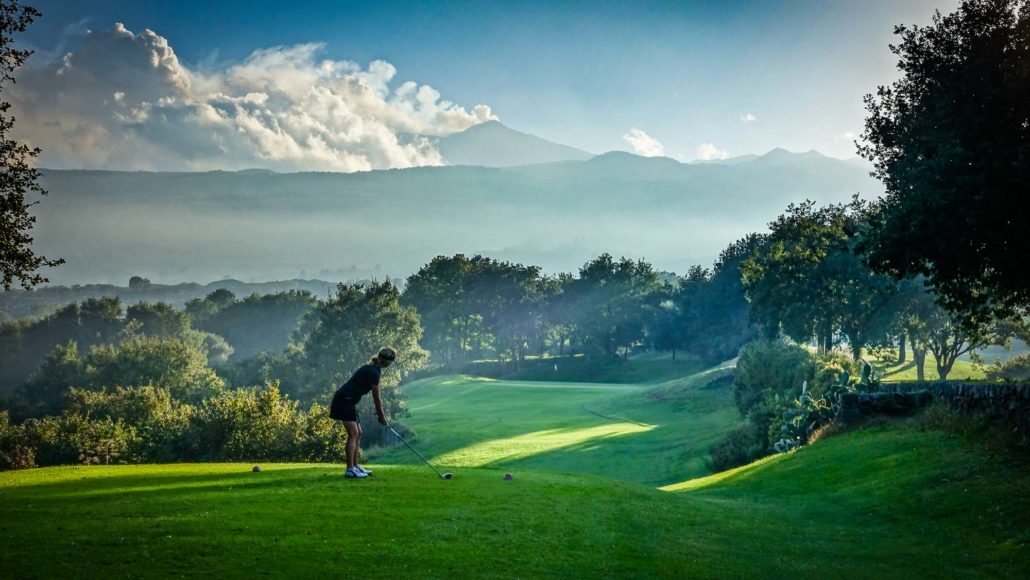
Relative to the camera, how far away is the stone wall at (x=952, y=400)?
19.8 m

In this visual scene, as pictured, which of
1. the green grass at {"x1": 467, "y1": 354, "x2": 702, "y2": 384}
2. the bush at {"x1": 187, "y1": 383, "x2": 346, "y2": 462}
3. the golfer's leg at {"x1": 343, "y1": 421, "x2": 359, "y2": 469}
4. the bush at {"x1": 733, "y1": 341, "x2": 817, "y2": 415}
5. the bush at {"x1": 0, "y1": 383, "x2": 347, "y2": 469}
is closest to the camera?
the golfer's leg at {"x1": 343, "y1": 421, "x2": 359, "y2": 469}

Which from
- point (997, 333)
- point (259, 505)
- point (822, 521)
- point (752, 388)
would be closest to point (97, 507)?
point (259, 505)

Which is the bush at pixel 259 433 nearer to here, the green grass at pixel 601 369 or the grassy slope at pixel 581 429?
the grassy slope at pixel 581 429

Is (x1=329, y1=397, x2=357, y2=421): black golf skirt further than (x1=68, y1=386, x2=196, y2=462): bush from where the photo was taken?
No

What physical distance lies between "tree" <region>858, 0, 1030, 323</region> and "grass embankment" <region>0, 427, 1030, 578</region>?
5600mm

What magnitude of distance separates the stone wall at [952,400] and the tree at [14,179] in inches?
1152

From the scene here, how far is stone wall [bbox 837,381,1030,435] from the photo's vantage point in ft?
64.8

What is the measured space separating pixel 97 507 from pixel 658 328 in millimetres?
124899

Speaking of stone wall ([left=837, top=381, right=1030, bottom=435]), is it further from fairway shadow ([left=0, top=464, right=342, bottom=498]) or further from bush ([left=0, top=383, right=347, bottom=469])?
bush ([left=0, top=383, right=347, bottom=469])

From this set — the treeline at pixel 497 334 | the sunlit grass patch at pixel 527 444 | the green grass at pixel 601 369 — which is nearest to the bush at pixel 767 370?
the treeline at pixel 497 334

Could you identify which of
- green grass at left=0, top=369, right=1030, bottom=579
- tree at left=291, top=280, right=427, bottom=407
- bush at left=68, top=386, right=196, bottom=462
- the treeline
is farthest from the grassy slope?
green grass at left=0, top=369, right=1030, bottom=579

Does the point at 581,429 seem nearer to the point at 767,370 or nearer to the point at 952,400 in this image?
the point at 767,370

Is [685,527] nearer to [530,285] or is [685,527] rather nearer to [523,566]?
[523,566]

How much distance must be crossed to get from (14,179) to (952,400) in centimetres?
3180
